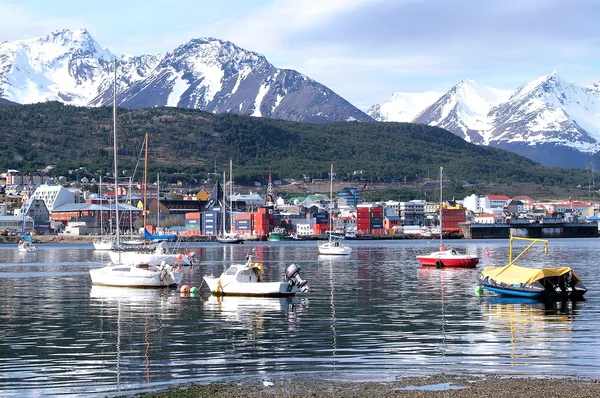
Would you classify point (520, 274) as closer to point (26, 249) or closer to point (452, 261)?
point (452, 261)

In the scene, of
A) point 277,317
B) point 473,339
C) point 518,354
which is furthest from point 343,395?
point 277,317

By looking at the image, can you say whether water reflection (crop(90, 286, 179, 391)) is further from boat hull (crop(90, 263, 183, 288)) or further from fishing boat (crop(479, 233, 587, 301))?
fishing boat (crop(479, 233, 587, 301))

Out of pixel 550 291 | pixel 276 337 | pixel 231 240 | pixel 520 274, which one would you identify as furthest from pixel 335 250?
pixel 276 337

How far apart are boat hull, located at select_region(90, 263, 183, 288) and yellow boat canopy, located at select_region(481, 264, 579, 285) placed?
58.5ft

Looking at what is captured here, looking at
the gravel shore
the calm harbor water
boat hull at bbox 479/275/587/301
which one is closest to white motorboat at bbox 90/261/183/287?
the calm harbor water

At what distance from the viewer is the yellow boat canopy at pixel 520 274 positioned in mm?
44281

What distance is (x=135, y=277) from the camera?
53.2 metres

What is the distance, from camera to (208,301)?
1737 inches

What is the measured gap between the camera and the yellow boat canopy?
145 feet

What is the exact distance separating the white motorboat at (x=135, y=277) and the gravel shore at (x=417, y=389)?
3073cm

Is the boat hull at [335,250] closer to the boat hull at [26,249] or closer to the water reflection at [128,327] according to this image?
the boat hull at [26,249]

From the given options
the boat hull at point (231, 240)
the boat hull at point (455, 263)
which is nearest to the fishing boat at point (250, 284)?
the boat hull at point (455, 263)

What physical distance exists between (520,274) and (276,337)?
18.9 metres

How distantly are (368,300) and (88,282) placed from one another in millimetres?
22408
